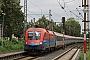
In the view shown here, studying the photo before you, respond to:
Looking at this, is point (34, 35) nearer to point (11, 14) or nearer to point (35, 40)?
point (35, 40)

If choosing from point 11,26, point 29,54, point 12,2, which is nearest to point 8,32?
point 11,26

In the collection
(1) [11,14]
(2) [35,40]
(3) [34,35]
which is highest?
(1) [11,14]

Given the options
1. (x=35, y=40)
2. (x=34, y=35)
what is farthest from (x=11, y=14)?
(x=35, y=40)

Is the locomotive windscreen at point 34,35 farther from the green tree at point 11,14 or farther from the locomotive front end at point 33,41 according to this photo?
the green tree at point 11,14

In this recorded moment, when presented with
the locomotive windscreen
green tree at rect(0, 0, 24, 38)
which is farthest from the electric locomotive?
green tree at rect(0, 0, 24, 38)

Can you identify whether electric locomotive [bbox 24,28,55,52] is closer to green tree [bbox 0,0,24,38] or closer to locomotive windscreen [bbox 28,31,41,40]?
locomotive windscreen [bbox 28,31,41,40]

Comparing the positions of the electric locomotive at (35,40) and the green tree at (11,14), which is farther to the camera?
the green tree at (11,14)

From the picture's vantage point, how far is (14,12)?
49156 millimetres

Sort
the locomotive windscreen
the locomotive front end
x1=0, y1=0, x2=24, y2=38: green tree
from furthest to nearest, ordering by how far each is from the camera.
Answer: x1=0, y1=0, x2=24, y2=38: green tree < the locomotive windscreen < the locomotive front end

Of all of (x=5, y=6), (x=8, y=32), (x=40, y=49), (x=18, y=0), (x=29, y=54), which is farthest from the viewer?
(x=18, y=0)

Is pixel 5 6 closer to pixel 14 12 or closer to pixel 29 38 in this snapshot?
pixel 14 12

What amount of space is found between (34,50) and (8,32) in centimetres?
2292

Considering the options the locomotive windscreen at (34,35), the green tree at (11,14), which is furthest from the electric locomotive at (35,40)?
the green tree at (11,14)

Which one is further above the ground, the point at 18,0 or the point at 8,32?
the point at 18,0
